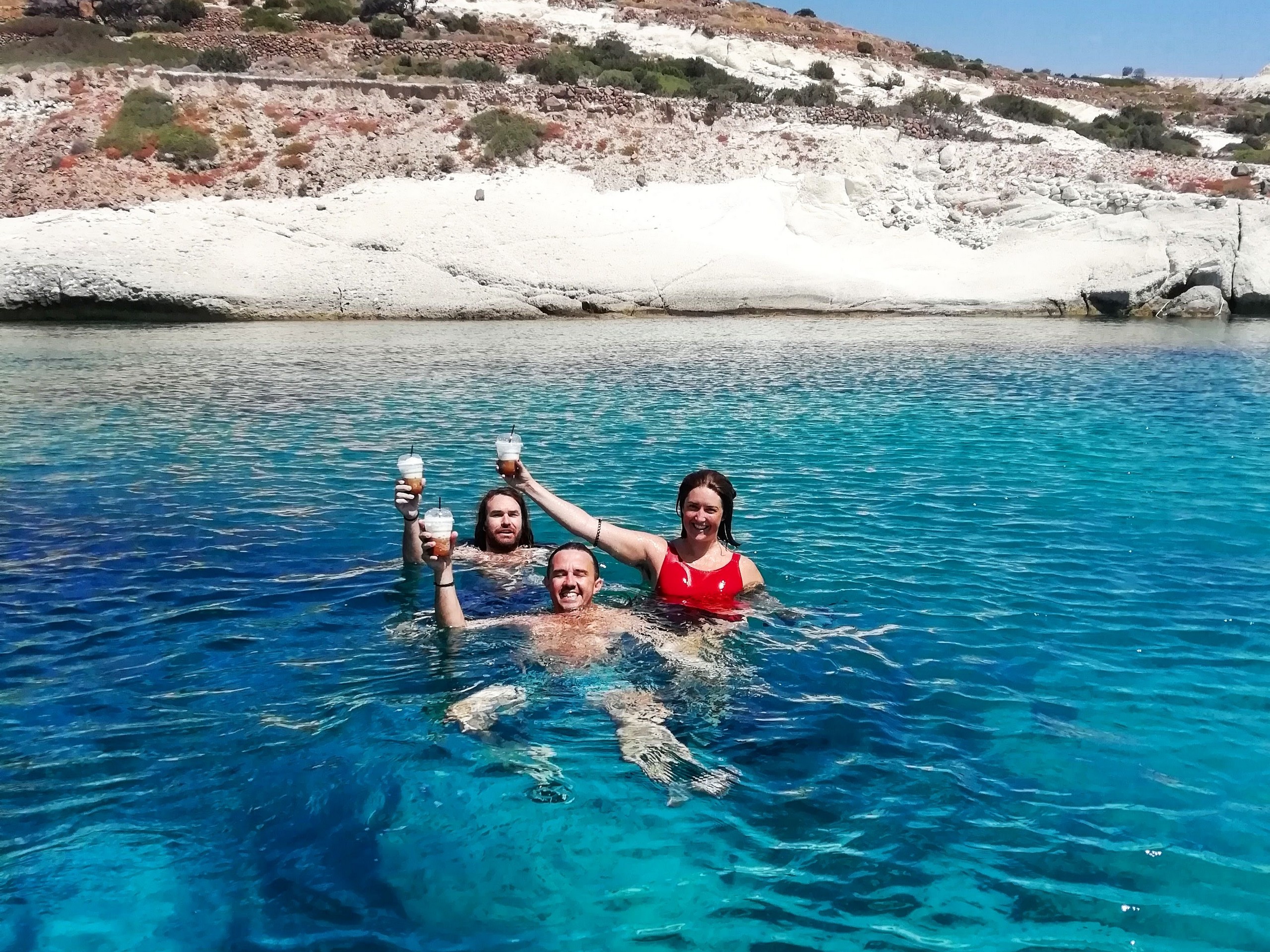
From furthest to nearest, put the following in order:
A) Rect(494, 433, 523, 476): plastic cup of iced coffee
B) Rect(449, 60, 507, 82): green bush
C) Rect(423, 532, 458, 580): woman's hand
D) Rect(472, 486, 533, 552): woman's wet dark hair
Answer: Rect(449, 60, 507, 82): green bush < Rect(472, 486, 533, 552): woman's wet dark hair < Rect(494, 433, 523, 476): plastic cup of iced coffee < Rect(423, 532, 458, 580): woman's hand

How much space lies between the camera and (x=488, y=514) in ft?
27.2

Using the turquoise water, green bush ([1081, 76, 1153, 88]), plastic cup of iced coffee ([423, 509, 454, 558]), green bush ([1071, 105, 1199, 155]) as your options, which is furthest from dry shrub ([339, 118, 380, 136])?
green bush ([1081, 76, 1153, 88])

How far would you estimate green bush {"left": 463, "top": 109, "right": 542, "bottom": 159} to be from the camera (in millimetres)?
36625

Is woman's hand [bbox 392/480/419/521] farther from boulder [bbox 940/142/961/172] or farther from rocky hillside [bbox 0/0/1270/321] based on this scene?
boulder [bbox 940/142/961/172]

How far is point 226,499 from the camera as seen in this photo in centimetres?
1096

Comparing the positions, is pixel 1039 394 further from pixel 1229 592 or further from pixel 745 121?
pixel 745 121

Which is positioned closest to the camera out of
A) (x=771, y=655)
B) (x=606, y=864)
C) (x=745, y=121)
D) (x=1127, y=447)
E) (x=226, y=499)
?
(x=606, y=864)

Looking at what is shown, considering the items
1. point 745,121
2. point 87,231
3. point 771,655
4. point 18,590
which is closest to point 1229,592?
point 771,655

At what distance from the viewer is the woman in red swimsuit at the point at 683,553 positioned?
7.04 m

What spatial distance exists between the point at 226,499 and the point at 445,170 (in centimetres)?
2705

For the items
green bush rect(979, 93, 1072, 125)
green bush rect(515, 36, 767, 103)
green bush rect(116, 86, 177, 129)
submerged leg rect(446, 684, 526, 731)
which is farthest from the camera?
green bush rect(979, 93, 1072, 125)

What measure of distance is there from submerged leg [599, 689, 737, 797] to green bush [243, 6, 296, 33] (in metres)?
53.4

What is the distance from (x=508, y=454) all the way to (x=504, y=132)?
108 feet

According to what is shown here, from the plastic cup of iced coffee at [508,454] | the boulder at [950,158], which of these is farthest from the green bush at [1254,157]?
the plastic cup of iced coffee at [508,454]
